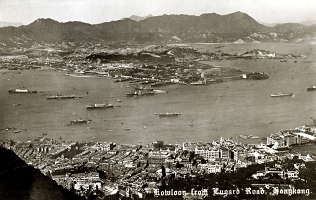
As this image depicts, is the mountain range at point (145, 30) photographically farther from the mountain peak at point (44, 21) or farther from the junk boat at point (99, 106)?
the junk boat at point (99, 106)

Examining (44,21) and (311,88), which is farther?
(311,88)

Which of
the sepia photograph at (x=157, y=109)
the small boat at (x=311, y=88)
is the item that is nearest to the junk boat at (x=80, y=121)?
the sepia photograph at (x=157, y=109)

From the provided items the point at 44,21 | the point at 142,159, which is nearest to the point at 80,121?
the point at 44,21

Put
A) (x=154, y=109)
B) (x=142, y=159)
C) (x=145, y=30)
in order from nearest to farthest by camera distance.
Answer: (x=142, y=159) → (x=154, y=109) → (x=145, y=30)

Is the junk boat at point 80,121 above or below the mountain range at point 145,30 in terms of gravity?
below

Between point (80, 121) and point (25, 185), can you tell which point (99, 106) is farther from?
point (25, 185)

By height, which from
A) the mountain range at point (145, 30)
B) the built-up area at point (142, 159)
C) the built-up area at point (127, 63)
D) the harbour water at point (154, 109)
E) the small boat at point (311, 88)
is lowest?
the built-up area at point (142, 159)

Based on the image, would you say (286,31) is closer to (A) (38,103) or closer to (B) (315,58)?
(B) (315,58)
